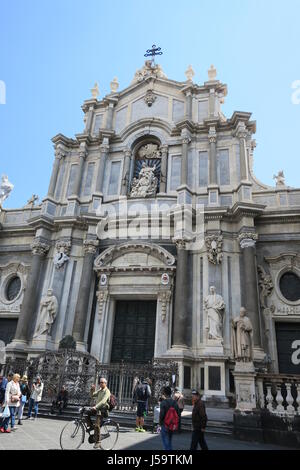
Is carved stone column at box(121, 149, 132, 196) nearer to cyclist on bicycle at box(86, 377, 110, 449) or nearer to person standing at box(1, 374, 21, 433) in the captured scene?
person standing at box(1, 374, 21, 433)

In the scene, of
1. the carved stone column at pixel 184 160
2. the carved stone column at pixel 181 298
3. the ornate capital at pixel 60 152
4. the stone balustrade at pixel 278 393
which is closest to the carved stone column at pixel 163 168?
the carved stone column at pixel 184 160

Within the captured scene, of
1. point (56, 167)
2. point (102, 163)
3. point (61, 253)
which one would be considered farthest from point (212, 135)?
point (61, 253)

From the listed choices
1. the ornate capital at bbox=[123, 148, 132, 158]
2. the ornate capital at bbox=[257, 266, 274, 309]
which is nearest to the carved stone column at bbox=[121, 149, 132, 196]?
the ornate capital at bbox=[123, 148, 132, 158]

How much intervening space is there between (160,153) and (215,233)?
6.27m

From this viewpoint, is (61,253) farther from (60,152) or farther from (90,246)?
(60,152)

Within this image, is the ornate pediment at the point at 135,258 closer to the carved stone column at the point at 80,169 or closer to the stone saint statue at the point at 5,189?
the carved stone column at the point at 80,169

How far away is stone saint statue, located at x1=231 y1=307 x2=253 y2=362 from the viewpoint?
10.4 m

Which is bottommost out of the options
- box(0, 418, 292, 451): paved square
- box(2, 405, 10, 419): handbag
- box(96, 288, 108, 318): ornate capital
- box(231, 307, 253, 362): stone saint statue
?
box(0, 418, 292, 451): paved square

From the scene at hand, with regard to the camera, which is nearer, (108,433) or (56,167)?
(108,433)

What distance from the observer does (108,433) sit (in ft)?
22.2

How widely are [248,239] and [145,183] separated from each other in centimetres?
636

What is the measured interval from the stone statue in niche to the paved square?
11337 millimetres
